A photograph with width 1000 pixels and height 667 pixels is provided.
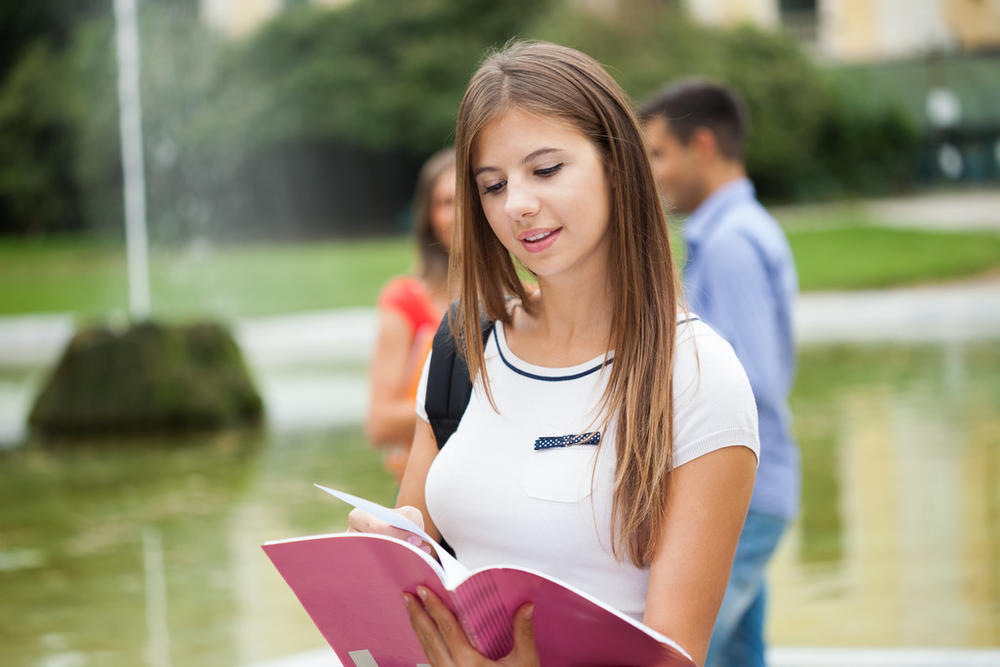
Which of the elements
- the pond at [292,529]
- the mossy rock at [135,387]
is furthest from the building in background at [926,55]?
the mossy rock at [135,387]

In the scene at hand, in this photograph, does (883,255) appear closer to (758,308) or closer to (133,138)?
(133,138)

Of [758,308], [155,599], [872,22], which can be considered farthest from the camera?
[872,22]

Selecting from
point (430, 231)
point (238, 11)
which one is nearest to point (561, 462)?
point (430, 231)

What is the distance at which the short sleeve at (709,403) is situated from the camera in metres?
1.85

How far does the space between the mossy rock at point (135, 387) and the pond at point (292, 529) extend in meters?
0.36

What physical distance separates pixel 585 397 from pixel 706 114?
210 centimetres

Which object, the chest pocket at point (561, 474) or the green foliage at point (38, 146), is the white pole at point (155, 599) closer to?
the chest pocket at point (561, 474)

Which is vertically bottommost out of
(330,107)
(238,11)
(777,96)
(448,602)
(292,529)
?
(292,529)

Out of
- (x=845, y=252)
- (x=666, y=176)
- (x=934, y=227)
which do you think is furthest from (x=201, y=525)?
(x=934, y=227)

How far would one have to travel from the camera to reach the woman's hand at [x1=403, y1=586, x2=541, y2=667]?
176cm

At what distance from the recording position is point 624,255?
6.45 feet

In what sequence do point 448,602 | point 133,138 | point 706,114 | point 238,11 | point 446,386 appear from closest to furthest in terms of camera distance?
point 448,602, point 446,386, point 706,114, point 133,138, point 238,11

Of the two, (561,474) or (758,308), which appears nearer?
(561,474)

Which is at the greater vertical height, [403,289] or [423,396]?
[423,396]
